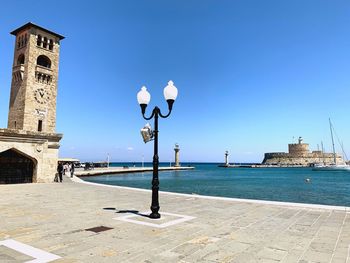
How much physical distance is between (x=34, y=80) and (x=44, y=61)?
3.51 meters

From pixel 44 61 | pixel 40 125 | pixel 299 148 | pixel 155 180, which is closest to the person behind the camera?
pixel 155 180

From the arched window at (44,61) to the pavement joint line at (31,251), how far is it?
32.6m

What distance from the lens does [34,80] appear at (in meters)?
32.2

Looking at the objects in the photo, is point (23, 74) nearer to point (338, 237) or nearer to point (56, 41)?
point (56, 41)

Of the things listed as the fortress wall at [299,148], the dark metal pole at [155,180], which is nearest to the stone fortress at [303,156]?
the fortress wall at [299,148]

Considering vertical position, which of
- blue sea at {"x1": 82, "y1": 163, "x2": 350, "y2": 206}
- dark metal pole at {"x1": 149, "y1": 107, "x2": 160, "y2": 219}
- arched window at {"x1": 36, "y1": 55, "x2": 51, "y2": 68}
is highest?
arched window at {"x1": 36, "y1": 55, "x2": 51, "y2": 68}

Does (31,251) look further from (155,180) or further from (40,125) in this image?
(40,125)

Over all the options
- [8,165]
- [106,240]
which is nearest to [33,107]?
[8,165]

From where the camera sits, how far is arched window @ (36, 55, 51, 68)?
33719mm

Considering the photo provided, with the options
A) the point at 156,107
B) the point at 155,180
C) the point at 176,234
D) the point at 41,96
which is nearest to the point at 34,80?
the point at 41,96

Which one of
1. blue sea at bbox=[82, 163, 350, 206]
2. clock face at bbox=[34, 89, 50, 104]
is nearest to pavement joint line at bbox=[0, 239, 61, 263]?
blue sea at bbox=[82, 163, 350, 206]

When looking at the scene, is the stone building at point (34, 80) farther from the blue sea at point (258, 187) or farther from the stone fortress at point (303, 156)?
the stone fortress at point (303, 156)

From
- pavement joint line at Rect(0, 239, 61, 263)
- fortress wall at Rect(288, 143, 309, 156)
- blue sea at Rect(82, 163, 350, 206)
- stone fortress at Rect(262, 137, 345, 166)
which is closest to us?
pavement joint line at Rect(0, 239, 61, 263)

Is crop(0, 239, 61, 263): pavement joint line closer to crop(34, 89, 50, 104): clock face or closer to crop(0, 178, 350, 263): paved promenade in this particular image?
crop(0, 178, 350, 263): paved promenade
